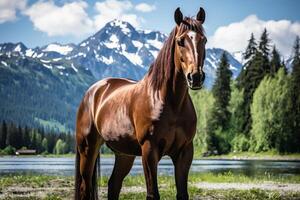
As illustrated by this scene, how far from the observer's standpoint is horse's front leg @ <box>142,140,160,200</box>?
6055mm

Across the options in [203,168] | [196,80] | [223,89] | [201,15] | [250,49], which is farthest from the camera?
[250,49]

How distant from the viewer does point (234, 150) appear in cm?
8931

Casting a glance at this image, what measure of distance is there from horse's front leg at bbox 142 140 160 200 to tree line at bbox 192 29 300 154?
6669 cm

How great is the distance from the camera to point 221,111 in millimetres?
90000

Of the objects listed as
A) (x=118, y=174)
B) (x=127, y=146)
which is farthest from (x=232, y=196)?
(x=127, y=146)

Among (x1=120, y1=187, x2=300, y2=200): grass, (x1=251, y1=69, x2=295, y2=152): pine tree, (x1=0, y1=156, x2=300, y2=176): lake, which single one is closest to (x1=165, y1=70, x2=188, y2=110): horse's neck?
(x1=120, y1=187, x2=300, y2=200): grass

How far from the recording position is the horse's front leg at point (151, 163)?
6.05 metres

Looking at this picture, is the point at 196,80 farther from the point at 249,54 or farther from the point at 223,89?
the point at 249,54

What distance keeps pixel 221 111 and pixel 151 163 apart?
84.9 meters

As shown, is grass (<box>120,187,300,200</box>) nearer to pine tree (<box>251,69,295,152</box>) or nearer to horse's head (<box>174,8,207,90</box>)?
horse's head (<box>174,8,207,90</box>)

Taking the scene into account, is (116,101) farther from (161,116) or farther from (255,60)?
(255,60)

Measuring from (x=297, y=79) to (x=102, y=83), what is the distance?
7492 cm

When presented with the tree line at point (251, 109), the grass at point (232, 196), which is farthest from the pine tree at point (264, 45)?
the grass at point (232, 196)

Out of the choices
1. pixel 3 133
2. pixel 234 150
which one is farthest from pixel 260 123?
pixel 3 133
